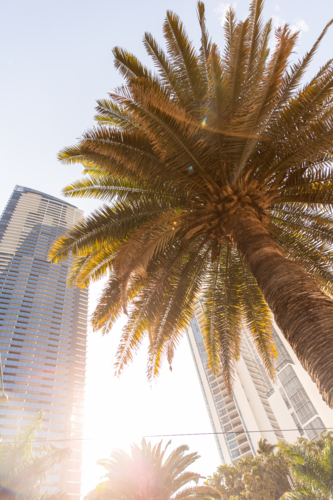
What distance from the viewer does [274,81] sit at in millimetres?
5000

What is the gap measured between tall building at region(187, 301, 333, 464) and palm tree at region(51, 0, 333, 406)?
33380 mm

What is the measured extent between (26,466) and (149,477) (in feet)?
18.8

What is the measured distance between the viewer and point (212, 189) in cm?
594

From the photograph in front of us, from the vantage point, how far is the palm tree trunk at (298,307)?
120 inches

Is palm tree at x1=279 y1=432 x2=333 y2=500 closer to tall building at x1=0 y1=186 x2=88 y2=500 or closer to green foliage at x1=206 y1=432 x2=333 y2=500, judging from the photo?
green foliage at x1=206 y1=432 x2=333 y2=500

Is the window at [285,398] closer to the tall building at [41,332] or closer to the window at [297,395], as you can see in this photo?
the window at [297,395]

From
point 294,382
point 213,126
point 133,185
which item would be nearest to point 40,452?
point 133,185

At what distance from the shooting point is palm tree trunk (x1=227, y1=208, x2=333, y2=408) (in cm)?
306

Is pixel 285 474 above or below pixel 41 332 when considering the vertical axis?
below

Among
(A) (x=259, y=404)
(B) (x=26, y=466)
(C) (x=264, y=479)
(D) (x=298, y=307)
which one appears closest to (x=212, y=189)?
(D) (x=298, y=307)

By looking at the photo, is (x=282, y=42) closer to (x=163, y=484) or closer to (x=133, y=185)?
(x=133, y=185)

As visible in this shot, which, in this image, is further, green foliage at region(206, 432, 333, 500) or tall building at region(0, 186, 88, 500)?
tall building at region(0, 186, 88, 500)

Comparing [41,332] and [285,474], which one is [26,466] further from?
[41,332]

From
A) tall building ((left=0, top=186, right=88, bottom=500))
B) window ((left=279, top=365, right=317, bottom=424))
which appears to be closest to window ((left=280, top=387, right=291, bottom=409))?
window ((left=279, top=365, right=317, bottom=424))
